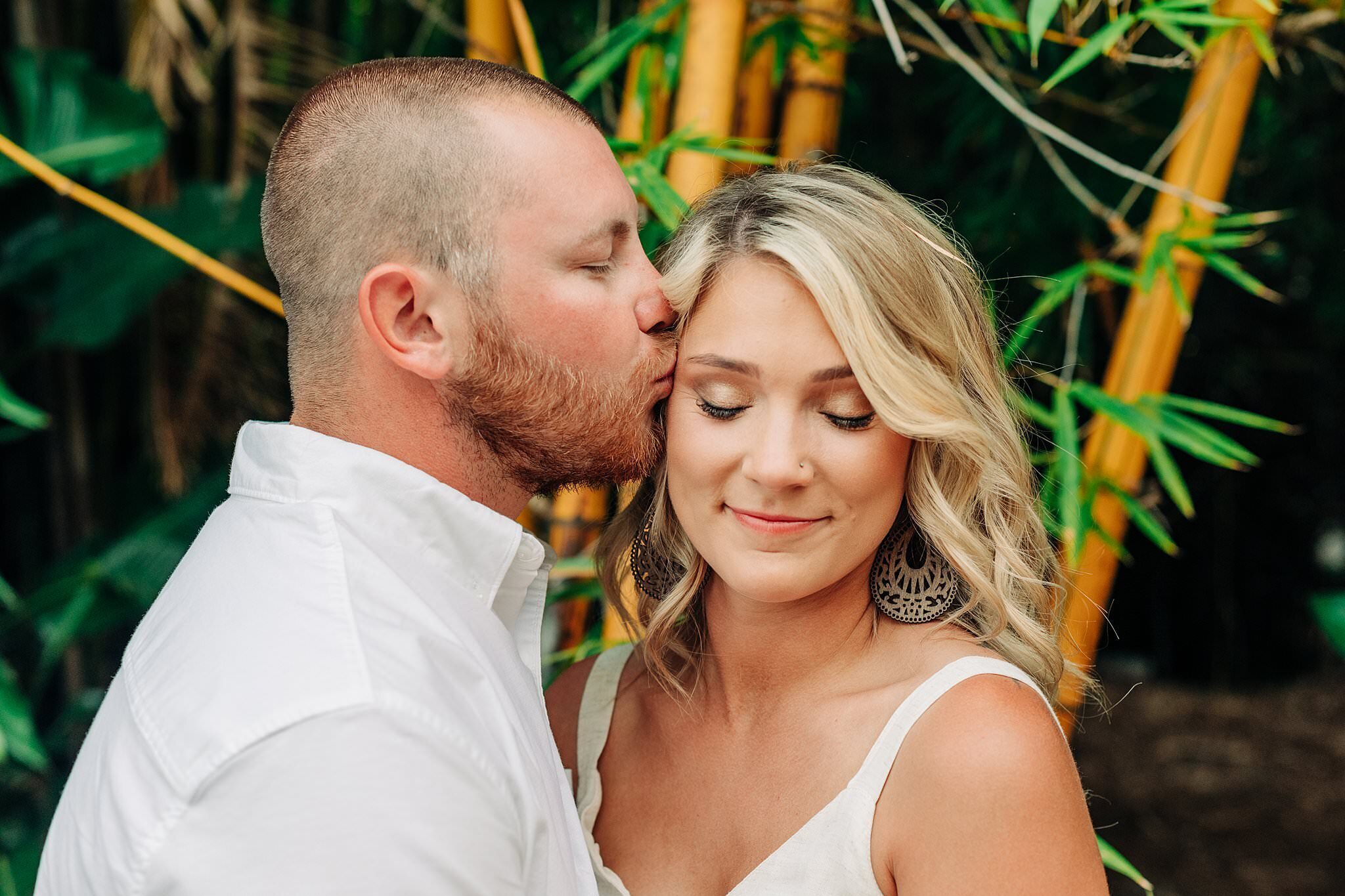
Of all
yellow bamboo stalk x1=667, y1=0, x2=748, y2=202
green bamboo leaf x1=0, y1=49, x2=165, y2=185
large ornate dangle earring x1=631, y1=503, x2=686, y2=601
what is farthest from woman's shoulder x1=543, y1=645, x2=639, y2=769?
green bamboo leaf x1=0, y1=49, x2=165, y2=185

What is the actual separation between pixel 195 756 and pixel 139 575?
1513 mm

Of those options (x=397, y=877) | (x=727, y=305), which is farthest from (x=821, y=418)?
(x=397, y=877)

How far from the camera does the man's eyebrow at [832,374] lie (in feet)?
4.22

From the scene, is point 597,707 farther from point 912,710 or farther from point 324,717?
point 324,717

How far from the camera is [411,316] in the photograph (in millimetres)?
1282

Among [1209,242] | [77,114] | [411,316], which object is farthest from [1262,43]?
[77,114]

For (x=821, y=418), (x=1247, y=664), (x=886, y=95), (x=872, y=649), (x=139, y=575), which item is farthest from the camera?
(x=1247, y=664)

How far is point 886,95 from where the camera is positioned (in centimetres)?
373

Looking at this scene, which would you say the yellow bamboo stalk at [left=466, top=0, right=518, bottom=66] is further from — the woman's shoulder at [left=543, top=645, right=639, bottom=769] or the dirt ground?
the dirt ground

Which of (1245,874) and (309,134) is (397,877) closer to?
(309,134)

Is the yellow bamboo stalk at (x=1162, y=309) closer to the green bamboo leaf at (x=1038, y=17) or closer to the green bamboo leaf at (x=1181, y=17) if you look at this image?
the green bamboo leaf at (x=1181, y=17)

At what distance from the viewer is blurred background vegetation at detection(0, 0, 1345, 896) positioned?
1.78m

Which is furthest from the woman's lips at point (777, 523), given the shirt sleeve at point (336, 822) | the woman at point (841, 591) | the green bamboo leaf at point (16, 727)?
the green bamboo leaf at point (16, 727)

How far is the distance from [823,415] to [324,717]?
63 cm
